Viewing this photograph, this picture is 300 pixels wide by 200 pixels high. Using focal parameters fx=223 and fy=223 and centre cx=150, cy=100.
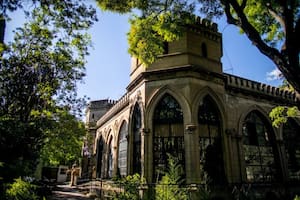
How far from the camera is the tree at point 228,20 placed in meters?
5.36

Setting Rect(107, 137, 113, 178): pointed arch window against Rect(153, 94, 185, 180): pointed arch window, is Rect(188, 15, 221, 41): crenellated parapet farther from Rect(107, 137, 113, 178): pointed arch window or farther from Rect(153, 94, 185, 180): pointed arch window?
Rect(107, 137, 113, 178): pointed arch window

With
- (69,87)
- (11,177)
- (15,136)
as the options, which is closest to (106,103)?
(69,87)

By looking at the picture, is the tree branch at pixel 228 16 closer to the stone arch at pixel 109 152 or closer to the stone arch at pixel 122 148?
the stone arch at pixel 122 148

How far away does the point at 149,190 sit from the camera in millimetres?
10055

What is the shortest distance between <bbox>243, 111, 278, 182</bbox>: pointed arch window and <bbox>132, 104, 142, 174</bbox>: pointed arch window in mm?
6085

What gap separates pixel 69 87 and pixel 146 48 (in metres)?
6.76

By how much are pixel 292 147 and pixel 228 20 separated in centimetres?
1283

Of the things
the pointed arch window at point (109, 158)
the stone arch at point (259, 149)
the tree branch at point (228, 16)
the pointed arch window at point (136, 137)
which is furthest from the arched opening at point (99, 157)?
the tree branch at point (228, 16)

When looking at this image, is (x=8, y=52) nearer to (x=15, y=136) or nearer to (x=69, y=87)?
(x=69, y=87)

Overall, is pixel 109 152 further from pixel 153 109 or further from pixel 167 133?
pixel 167 133

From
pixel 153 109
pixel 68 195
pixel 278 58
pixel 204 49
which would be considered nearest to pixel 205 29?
pixel 204 49

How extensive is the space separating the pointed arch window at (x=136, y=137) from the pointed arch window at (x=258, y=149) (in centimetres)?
609

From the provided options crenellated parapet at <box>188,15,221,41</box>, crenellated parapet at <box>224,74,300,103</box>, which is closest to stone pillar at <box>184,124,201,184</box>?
crenellated parapet at <box>224,74,300,103</box>

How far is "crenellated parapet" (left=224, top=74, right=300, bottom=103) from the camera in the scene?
1353cm
